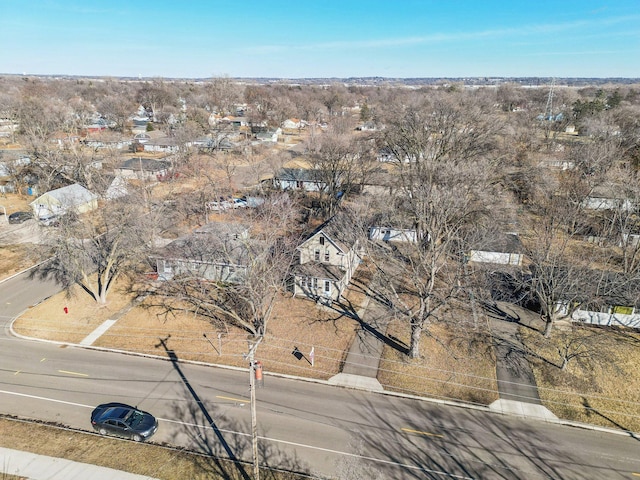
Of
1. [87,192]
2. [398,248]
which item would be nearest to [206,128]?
[87,192]

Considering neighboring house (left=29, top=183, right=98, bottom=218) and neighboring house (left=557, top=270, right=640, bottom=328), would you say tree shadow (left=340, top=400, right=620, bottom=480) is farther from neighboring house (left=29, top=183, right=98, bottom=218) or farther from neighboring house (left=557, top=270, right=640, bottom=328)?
neighboring house (left=29, top=183, right=98, bottom=218)

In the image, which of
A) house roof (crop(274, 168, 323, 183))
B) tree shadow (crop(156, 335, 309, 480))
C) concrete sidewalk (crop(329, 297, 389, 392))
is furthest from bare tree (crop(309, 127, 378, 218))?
tree shadow (crop(156, 335, 309, 480))

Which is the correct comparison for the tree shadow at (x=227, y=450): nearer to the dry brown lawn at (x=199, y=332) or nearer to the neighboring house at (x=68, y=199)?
the dry brown lawn at (x=199, y=332)

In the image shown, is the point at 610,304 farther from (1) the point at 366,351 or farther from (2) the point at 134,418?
(2) the point at 134,418

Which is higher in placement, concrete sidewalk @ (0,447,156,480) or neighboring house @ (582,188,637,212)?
neighboring house @ (582,188,637,212)

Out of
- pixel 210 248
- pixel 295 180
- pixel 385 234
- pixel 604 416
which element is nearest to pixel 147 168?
pixel 295 180

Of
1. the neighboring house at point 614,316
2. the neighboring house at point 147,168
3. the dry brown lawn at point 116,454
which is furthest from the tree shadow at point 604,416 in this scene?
the neighboring house at point 147,168
